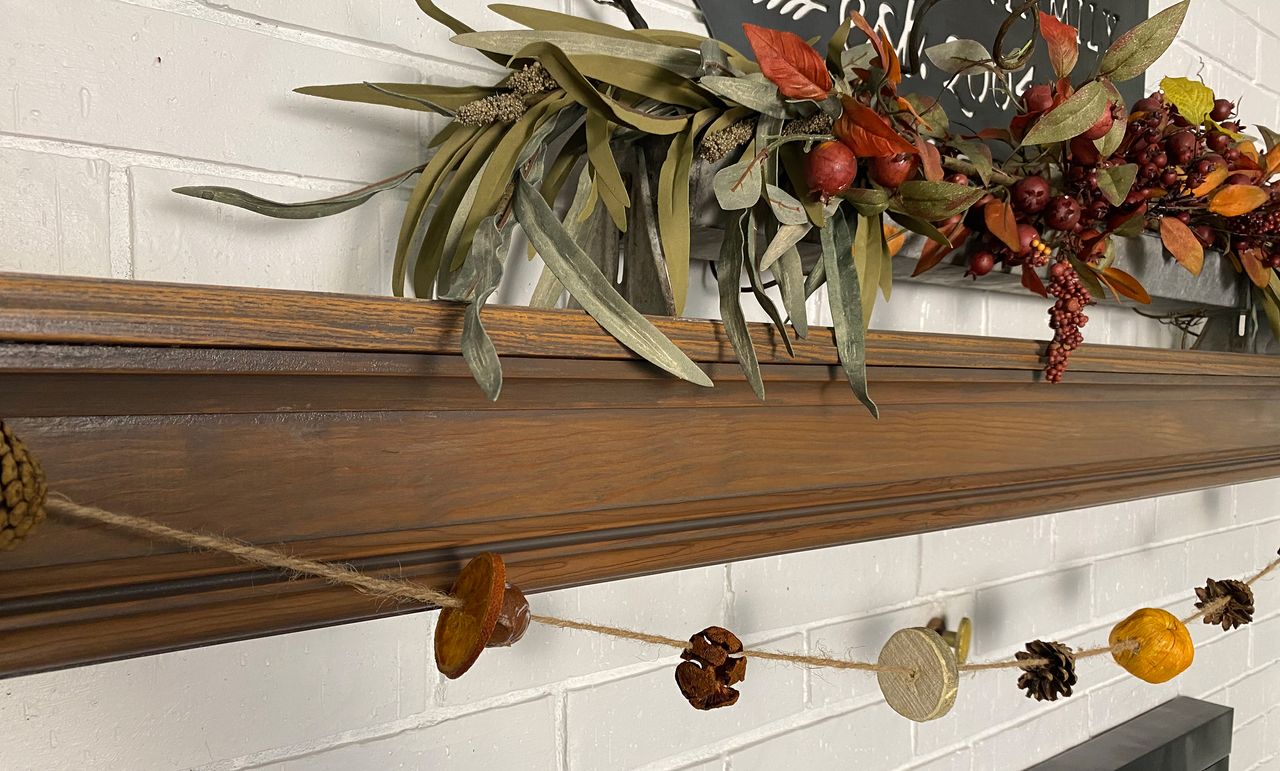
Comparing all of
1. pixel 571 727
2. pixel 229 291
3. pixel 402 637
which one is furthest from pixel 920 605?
pixel 229 291

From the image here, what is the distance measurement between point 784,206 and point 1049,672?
540 millimetres

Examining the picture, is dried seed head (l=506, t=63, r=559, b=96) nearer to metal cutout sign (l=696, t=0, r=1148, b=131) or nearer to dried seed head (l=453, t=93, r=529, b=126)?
dried seed head (l=453, t=93, r=529, b=126)

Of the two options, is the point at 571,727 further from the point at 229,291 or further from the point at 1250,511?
the point at 1250,511

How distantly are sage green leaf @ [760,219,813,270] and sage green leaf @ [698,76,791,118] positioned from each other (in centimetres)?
7

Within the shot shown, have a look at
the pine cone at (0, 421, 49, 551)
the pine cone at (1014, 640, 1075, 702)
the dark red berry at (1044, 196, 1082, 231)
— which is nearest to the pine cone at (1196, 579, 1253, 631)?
the pine cone at (1014, 640, 1075, 702)

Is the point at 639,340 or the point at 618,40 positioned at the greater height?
the point at 618,40

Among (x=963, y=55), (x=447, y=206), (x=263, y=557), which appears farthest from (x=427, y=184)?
(x=963, y=55)

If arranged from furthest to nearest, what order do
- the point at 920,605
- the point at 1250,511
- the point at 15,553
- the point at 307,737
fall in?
the point at 1250,511 < the point at 920,605 < the point at 307,737 < the point at 15,553

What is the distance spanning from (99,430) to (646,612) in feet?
1.65

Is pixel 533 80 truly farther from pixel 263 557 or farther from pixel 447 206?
pixel 263 557

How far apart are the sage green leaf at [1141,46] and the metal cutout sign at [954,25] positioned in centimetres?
13

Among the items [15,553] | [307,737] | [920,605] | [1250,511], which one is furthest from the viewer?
[1250,511]

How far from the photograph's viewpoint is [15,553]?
361 mm

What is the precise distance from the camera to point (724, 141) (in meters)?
0.57
